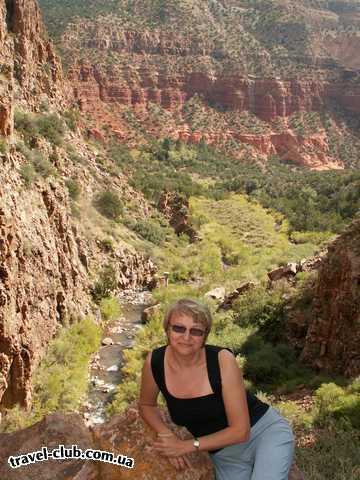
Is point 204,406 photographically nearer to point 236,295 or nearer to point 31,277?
point 31,277

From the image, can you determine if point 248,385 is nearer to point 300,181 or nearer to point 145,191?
point 145,191

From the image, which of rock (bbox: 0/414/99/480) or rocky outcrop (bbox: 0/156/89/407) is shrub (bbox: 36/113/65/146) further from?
rock (bbox: 0/414/99/480)

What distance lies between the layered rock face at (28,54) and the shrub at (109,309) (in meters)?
12.6

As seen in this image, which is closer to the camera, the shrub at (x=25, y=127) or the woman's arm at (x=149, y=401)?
the woman's arm at (x=149, y=401)

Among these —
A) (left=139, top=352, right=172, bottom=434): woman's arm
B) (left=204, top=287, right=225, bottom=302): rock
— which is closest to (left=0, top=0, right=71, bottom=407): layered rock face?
(left=204, top=287, right=225, bottom=302): rock

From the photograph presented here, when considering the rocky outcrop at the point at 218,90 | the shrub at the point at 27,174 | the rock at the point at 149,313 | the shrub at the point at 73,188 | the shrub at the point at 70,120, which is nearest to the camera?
the shrub at the point at 27,174

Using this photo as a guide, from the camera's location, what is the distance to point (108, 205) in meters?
27.7

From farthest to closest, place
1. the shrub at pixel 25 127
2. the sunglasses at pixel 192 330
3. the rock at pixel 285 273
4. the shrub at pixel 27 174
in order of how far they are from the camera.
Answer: the shrub at pixel 25 127, the rock at pixel 285 273, the shrub at pixel 27 174, the sunglasses at pixel 192 330

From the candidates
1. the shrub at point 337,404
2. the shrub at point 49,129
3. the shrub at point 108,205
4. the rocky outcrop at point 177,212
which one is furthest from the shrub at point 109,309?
the rocky outcrop at point 177,212

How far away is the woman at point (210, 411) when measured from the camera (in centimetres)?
311

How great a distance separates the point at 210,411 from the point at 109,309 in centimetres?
1667

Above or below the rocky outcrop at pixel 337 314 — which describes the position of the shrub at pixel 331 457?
above

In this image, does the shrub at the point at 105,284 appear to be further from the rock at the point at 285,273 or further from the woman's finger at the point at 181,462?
the woman's finger at the point at 181,462

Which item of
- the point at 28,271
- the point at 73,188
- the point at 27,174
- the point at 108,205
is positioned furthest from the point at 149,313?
the point at 108,205
